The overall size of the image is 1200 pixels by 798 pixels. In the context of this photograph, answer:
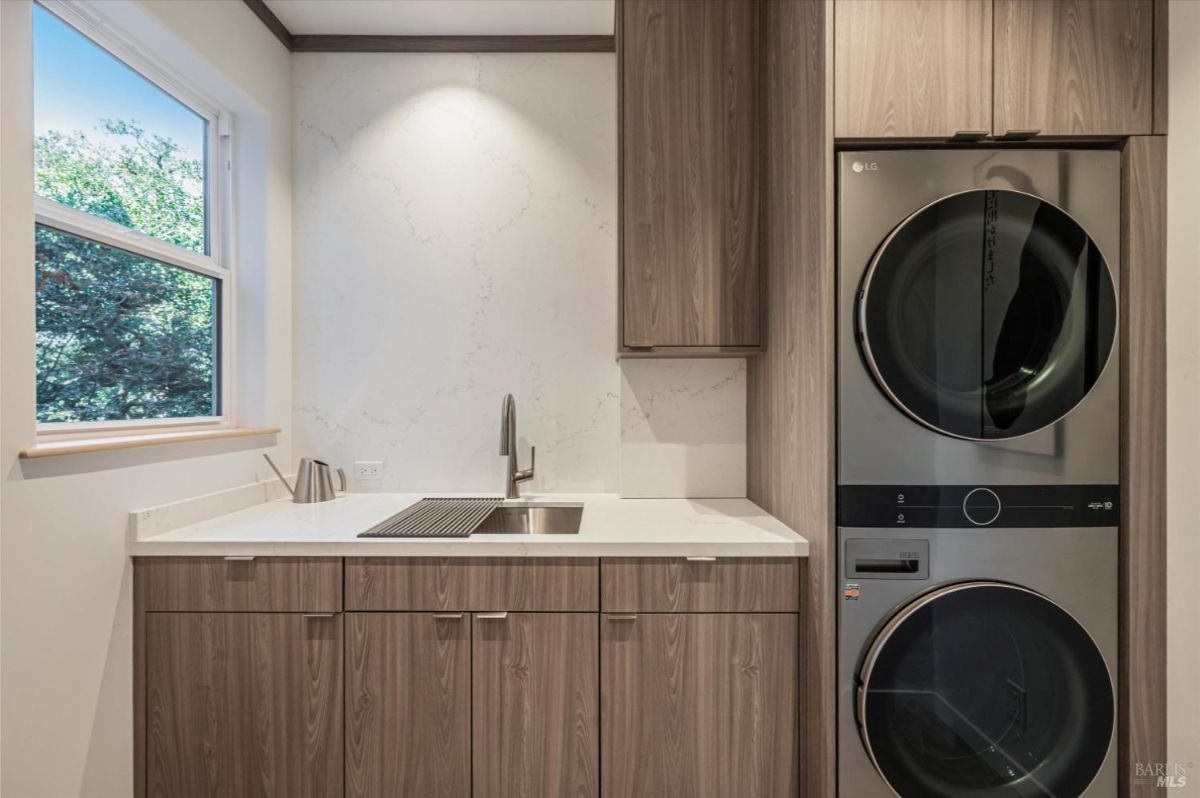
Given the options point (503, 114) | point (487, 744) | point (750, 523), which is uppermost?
point (503, 114)

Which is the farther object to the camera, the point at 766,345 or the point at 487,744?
the point at 766,345

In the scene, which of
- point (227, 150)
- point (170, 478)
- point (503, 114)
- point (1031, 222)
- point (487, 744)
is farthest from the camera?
point (503, 114)

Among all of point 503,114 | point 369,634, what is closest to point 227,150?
point 503,114

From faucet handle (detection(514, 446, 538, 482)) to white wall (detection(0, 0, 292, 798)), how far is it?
0.97 meters

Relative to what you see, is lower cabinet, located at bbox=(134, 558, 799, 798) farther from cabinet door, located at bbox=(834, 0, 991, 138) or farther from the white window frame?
cabinet door, located at bbox=(834, 0, 991, 138)

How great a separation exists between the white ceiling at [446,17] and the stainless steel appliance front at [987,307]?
1.31 m

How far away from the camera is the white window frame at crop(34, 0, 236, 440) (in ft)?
4.63

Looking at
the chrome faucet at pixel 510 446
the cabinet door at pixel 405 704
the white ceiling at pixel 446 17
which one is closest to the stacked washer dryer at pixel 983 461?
the cabinet door at pixel 405 704

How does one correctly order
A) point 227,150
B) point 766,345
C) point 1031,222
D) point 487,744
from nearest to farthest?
point 1031,222 → point 487,744 → point 766,345 → point 227,150

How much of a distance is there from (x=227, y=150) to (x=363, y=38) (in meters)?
0.67

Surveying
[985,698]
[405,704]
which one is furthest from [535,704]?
[985,698]

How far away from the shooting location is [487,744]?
4.66ft

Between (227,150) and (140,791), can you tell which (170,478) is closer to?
(140,791)

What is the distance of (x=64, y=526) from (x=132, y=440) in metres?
0.26
